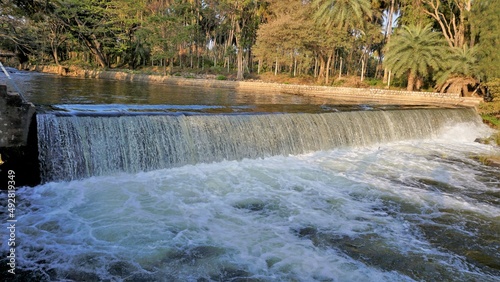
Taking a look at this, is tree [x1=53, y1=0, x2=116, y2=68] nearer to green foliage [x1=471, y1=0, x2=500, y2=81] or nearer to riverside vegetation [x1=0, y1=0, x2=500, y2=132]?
riverside vegetation [x1=0, y1=0, x2=500, y2=132]

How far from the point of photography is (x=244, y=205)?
6.57 meters

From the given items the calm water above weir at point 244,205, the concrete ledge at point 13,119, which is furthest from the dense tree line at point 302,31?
the calm water above weir at point 244,205

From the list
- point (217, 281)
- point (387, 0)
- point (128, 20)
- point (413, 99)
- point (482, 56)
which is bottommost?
point (217, 281)

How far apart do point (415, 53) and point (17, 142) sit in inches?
826

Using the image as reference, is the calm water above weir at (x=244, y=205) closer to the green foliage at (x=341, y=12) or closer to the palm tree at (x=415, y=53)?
the palm tree at (x=415, y=53)

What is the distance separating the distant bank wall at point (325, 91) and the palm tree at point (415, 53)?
1.81m

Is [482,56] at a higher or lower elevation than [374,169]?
higher

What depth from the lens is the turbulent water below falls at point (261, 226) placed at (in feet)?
14.9

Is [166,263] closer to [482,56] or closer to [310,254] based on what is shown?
[310,254]

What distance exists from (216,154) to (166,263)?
468cm

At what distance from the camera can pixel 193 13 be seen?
37.9 meters

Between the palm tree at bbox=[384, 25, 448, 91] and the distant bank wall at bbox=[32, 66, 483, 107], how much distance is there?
1808mm

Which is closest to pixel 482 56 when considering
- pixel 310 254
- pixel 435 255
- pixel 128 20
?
pixel 435 255

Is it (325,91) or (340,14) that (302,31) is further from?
(325,91)
